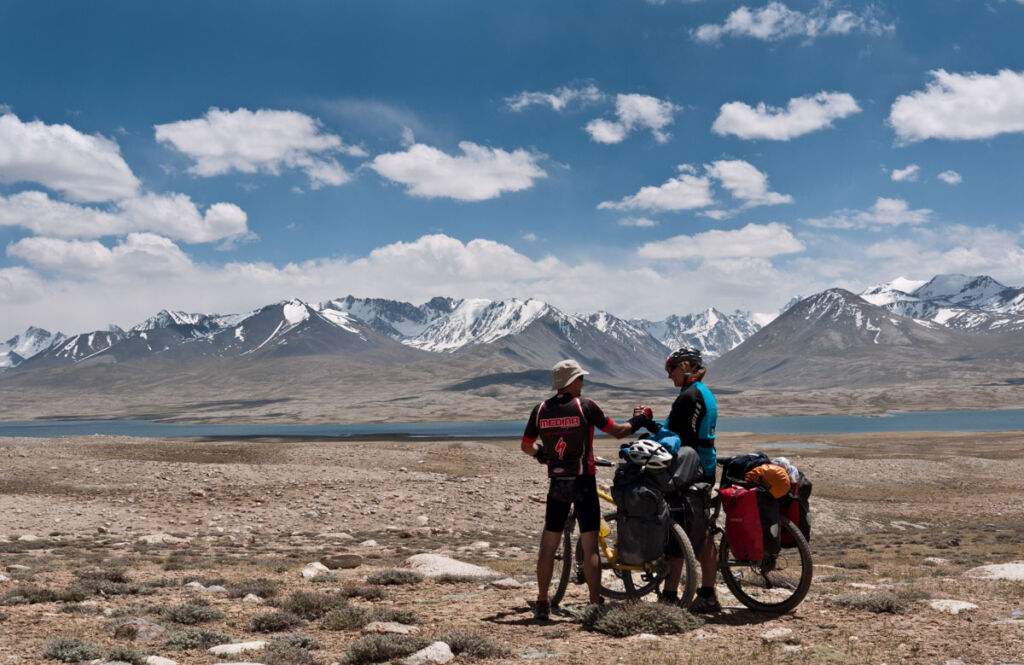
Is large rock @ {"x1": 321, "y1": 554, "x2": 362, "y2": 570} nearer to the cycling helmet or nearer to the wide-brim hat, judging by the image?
the wide-brim hat

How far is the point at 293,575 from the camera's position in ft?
45.2

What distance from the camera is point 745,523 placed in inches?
345

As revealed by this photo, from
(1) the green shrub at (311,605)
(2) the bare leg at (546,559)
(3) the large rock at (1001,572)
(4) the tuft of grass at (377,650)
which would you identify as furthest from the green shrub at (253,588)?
(3) the large rock at (1001,572)

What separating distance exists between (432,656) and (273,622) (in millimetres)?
2712

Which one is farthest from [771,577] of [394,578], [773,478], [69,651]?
[69,651]

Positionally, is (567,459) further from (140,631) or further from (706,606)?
(140,631)

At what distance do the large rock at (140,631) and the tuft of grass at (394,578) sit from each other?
407cm

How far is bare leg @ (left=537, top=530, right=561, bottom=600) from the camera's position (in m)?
9.06

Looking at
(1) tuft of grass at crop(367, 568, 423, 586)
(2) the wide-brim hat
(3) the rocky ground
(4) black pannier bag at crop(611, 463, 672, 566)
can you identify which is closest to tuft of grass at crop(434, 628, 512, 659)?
(3) the rocky ground

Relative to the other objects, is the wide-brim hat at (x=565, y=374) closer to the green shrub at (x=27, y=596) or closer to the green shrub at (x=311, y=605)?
the green shrub at (x=311, y=605)

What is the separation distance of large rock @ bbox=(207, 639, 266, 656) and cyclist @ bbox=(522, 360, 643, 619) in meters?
3.26

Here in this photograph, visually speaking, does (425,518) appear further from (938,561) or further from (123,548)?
(938,561)

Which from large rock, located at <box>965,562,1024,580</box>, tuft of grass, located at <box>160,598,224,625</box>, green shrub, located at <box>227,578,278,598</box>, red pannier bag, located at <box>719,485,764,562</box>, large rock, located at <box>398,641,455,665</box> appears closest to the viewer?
large rock, located at <box>398,641,455,665</box>

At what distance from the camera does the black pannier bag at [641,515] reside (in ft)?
28.1
